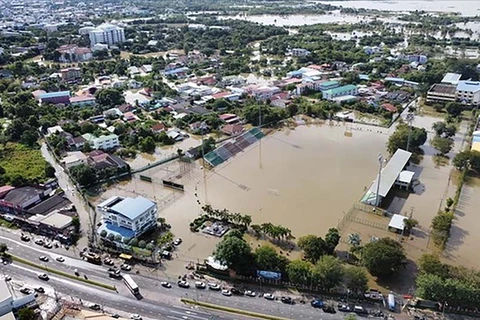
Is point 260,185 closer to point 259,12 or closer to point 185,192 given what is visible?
point 185,192

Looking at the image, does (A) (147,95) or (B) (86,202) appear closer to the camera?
(B) (86,202)

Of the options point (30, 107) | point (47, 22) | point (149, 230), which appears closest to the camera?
point (149, 230)

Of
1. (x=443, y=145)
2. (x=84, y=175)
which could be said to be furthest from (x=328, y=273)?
(x=443, y=145)

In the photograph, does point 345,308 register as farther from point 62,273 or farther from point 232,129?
point 232,129

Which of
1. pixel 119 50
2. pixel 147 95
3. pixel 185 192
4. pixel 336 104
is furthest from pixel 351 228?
pixel 119 50

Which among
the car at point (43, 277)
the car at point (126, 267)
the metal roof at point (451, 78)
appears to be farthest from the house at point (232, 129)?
the metal roof at point (451, 78)

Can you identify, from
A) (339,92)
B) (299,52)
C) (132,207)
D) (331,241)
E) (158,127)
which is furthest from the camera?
(299,52)

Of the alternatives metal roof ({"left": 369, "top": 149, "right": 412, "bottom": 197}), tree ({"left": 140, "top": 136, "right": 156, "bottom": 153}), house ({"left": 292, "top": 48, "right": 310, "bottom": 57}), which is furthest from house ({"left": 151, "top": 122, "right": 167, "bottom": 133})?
house ({"left": 292, "top": 48, "right": 310, "bottom": 57})
